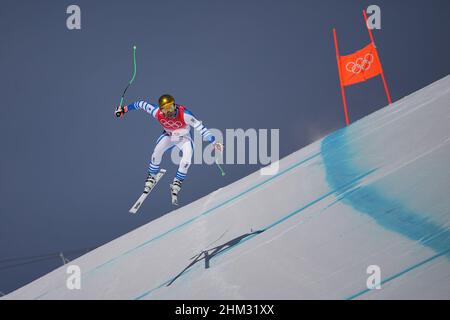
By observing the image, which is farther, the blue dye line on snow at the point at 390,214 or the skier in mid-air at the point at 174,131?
the skier in mid-air at the point at 174,131

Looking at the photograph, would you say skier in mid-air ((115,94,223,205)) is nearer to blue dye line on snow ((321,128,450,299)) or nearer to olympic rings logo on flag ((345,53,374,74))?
blue dye line on snow ((321,128,450,299))

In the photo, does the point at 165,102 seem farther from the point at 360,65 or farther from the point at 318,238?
the point at 360,65

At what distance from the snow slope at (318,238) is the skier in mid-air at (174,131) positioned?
1.84 feet

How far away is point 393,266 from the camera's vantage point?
224 centimetres

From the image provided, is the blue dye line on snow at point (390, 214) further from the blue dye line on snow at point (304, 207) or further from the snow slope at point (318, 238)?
the blue dye line on snow at point (304, 207)

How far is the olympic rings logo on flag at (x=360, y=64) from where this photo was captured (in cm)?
713

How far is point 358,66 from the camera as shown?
7266mm

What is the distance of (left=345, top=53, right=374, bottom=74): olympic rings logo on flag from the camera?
713 cm

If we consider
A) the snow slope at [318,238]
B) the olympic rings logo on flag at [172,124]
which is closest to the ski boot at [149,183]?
the snow slope at [318,238]

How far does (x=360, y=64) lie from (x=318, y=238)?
517 centimetres
